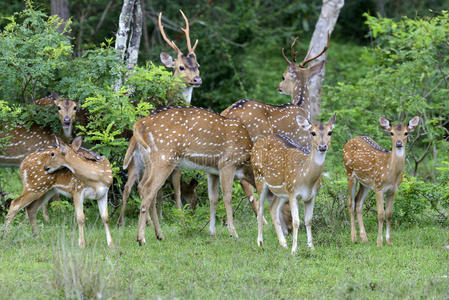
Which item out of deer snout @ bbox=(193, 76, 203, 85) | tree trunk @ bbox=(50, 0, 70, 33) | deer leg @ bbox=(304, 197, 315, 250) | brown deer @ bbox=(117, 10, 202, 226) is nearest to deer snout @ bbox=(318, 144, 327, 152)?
deer leg @ bbox=(304, 197, 315, 250)

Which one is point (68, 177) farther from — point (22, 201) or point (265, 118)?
point (265, 118)

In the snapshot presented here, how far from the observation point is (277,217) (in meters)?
8.88

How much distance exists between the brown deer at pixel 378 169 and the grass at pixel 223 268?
0.40m

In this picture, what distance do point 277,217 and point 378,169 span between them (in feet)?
4.38

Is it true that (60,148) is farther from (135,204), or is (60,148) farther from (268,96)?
(268,96)

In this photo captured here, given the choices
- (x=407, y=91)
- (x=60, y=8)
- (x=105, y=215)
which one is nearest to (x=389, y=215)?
(x=105, y=215)

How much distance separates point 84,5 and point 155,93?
8222mm

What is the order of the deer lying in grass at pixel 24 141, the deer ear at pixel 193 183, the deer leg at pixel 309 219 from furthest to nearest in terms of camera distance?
1. the deer ear at pixel 193 183
2. the deer lying in grass at pixel 24 141
3. the deer leg at pixel 309 219

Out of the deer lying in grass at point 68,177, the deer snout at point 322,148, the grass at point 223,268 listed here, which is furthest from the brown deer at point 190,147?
the deer snout at point 322,148

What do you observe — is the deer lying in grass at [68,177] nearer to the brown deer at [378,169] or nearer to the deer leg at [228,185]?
the deer leg at [228,185]

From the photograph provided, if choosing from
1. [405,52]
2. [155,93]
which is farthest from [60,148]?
[405,52]

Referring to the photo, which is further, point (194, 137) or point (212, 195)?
point (212, 195)

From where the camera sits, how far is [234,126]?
9.47 metres

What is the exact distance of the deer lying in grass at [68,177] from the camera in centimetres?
859
